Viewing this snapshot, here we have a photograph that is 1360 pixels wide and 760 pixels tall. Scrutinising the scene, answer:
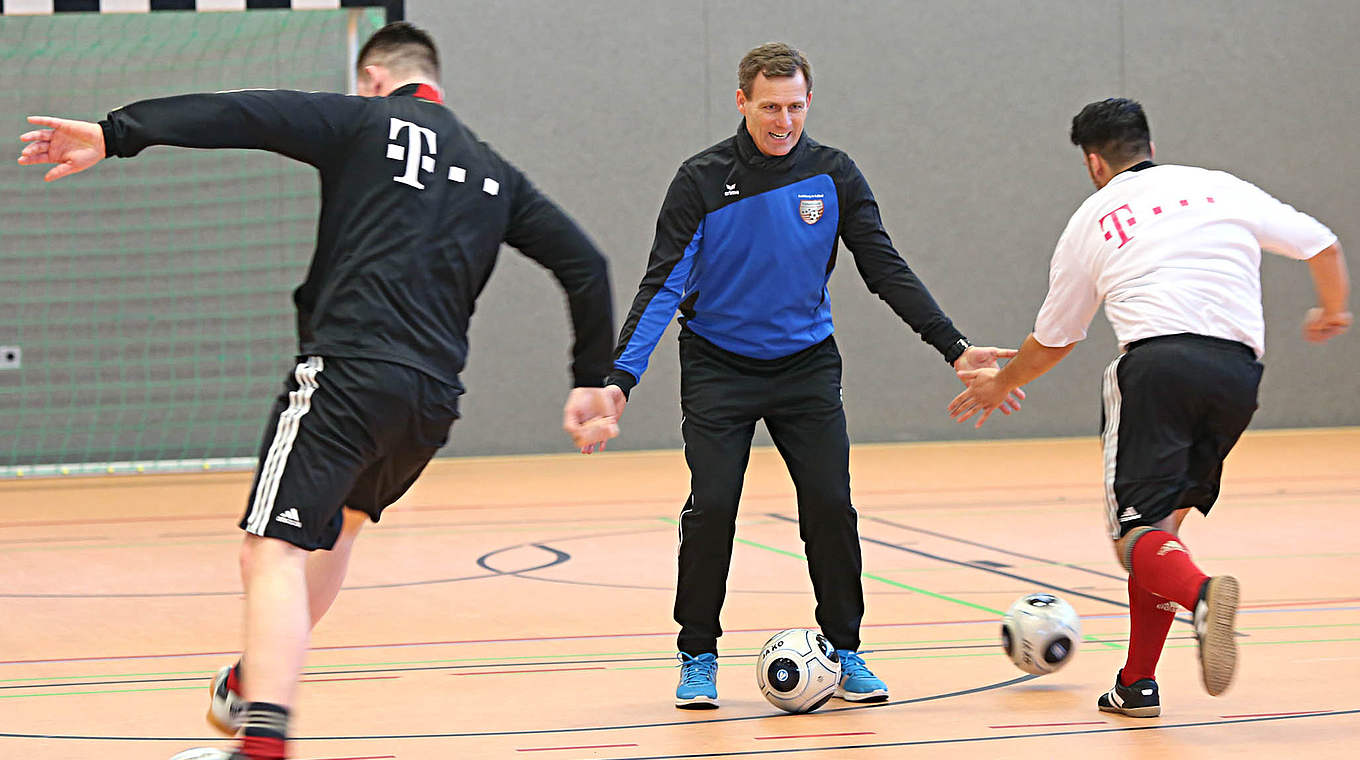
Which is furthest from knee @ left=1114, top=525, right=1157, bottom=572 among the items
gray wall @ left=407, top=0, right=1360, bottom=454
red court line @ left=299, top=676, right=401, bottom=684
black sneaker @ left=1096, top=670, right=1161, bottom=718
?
gray wall @ left=407, top=0, right=1360, bottom=454

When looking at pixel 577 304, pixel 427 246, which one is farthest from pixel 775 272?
pixel 427 246

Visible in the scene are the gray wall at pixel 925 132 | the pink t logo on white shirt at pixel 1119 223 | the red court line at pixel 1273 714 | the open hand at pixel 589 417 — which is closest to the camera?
the open hand at pixel 589 417

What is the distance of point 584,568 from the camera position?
19.9 feet

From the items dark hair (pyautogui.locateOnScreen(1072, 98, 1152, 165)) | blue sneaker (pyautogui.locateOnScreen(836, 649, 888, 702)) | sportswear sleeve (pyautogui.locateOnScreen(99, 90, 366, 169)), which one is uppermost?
dark hair (pyautogui.locateOnScreen(1072, 98, 1152, 165))

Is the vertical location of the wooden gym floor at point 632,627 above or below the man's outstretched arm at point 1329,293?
below

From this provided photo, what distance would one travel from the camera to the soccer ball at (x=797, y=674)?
3547 mm

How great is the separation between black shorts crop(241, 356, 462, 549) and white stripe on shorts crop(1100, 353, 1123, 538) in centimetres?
161

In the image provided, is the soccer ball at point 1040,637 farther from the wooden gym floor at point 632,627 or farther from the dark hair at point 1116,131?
the dark hair at point 1116,131

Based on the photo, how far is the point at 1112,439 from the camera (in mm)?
3512

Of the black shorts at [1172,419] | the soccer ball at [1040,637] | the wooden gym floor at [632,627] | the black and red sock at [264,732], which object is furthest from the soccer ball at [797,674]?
the black and red sock at [264,732]

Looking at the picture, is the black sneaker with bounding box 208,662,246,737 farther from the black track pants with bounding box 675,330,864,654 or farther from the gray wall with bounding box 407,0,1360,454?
the gray wall with bounding box 407,0,1360,454

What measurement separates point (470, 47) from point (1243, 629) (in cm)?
828

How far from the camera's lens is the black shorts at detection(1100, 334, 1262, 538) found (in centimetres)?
339

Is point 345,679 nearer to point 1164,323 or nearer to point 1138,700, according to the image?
point 1138,700
